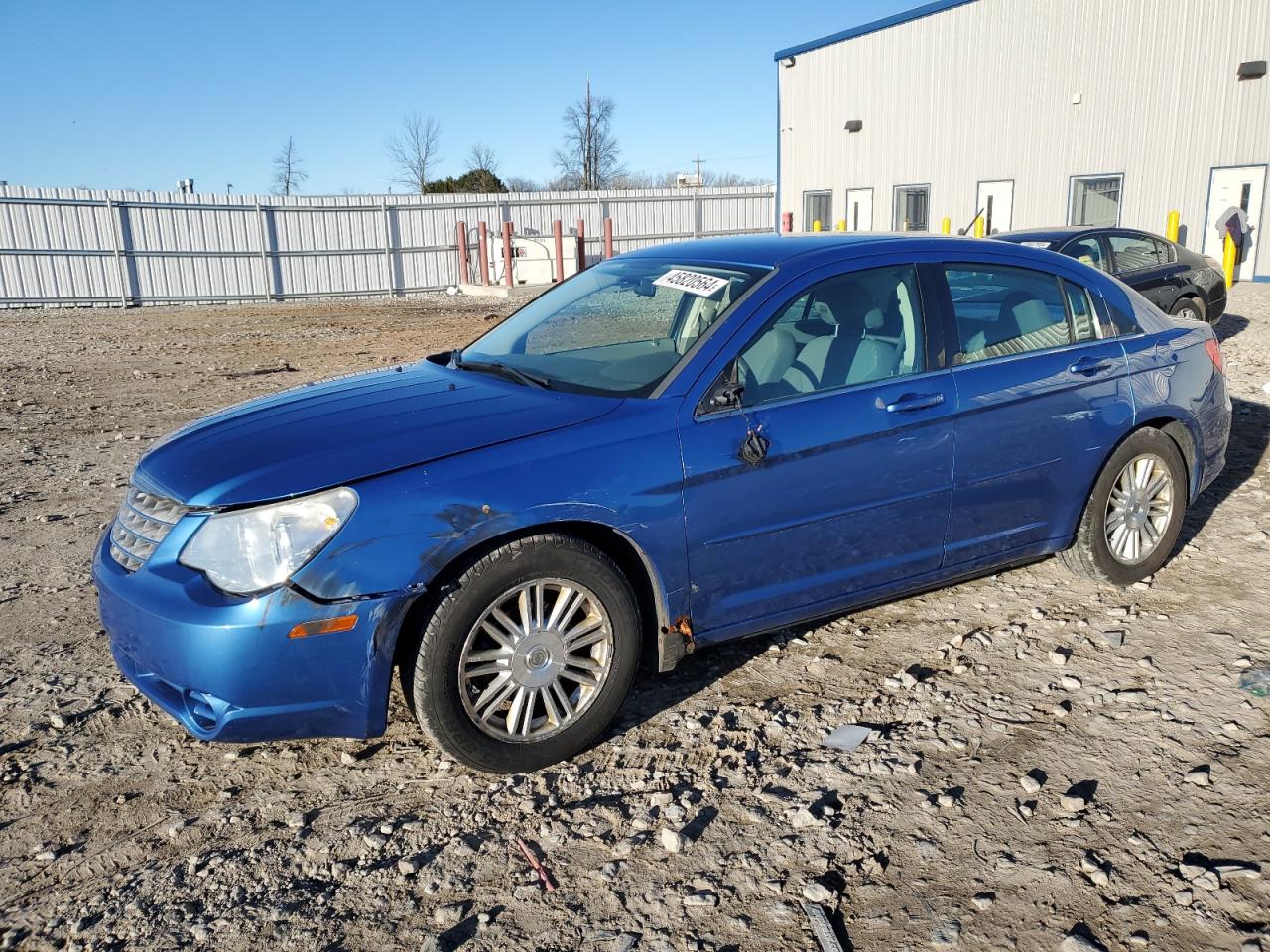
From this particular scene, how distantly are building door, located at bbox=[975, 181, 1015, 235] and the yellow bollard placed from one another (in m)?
4.41

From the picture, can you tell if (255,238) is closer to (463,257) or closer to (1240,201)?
(463,257)

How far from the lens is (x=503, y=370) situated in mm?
4055

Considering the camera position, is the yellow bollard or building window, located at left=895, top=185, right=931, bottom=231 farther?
building window, located at left=895, top=185, right=931, bottom=231

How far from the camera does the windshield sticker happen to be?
3.91 m

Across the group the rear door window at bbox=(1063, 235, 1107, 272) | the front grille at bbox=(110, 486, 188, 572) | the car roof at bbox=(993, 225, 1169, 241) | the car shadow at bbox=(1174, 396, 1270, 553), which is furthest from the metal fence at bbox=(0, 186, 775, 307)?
the front grille at bbox=(110, 486, 188, 572)

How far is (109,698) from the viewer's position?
3.86 metres

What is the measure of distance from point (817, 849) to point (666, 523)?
1.12 metres

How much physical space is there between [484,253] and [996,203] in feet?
43.9

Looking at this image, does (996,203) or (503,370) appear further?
(996,203)

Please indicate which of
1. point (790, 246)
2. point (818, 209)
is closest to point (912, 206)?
point (818, 209)

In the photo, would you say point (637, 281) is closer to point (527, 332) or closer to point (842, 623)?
point (527, 332)

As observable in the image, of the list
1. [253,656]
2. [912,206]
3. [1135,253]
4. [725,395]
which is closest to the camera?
[253,656]

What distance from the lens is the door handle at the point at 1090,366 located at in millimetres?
4383

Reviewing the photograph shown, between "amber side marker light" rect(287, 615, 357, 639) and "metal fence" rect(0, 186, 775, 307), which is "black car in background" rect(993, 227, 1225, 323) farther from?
"metal fence" rect(0, 186, 775, 307)
